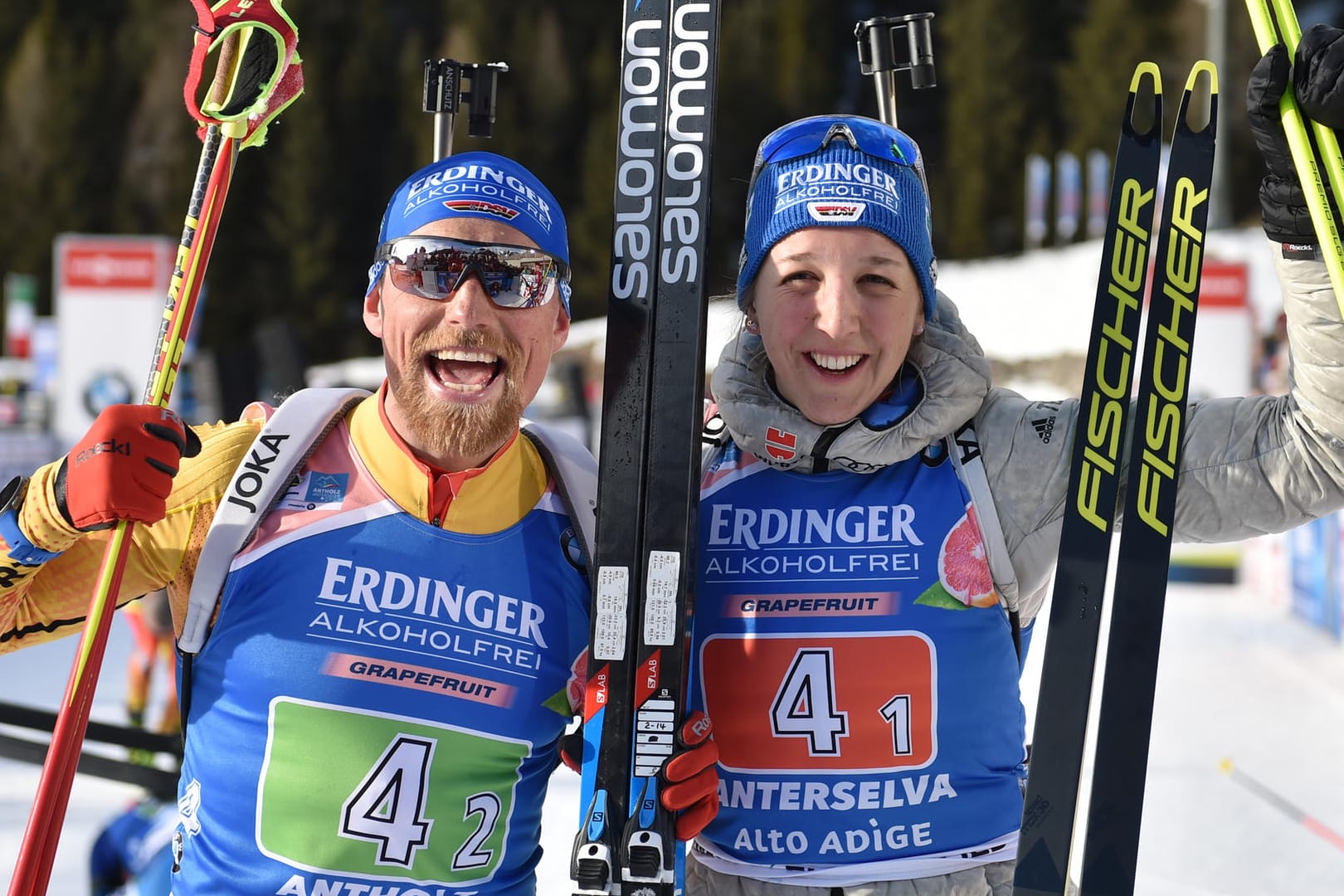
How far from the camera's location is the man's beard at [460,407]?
2082mm

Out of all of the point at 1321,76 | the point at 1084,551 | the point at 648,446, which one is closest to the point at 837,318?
the point at 648,446

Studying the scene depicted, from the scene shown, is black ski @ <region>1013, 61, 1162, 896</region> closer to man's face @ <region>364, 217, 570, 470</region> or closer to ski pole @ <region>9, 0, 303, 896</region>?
man's face @ <region>364, 217, 570, 470</region>

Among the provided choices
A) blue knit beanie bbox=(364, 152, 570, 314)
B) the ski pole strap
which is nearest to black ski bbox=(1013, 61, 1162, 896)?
blue knit beanie bbox=(364, 152, 570, 314)

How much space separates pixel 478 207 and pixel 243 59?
1.41 feet

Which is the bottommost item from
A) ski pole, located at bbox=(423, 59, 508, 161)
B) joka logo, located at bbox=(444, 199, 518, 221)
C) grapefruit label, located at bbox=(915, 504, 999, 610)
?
grapefruit label, located at bbox=(915, 504, 999, 610)

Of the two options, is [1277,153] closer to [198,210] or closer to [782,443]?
[782,443]

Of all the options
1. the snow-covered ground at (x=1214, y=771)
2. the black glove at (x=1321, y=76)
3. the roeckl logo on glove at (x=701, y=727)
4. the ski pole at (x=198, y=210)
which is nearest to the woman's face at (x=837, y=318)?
the roeckl logo on glove at (x=701, y=727)

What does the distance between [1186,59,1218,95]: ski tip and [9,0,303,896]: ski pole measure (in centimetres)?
138

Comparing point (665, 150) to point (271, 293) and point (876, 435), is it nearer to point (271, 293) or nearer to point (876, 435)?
point (876, 435)

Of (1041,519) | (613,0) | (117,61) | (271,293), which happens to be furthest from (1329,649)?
(117,61)

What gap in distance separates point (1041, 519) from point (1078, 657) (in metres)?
0.22

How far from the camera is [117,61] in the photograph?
81.1ft

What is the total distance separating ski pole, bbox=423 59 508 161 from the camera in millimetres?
2617

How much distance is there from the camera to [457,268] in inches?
82.4
